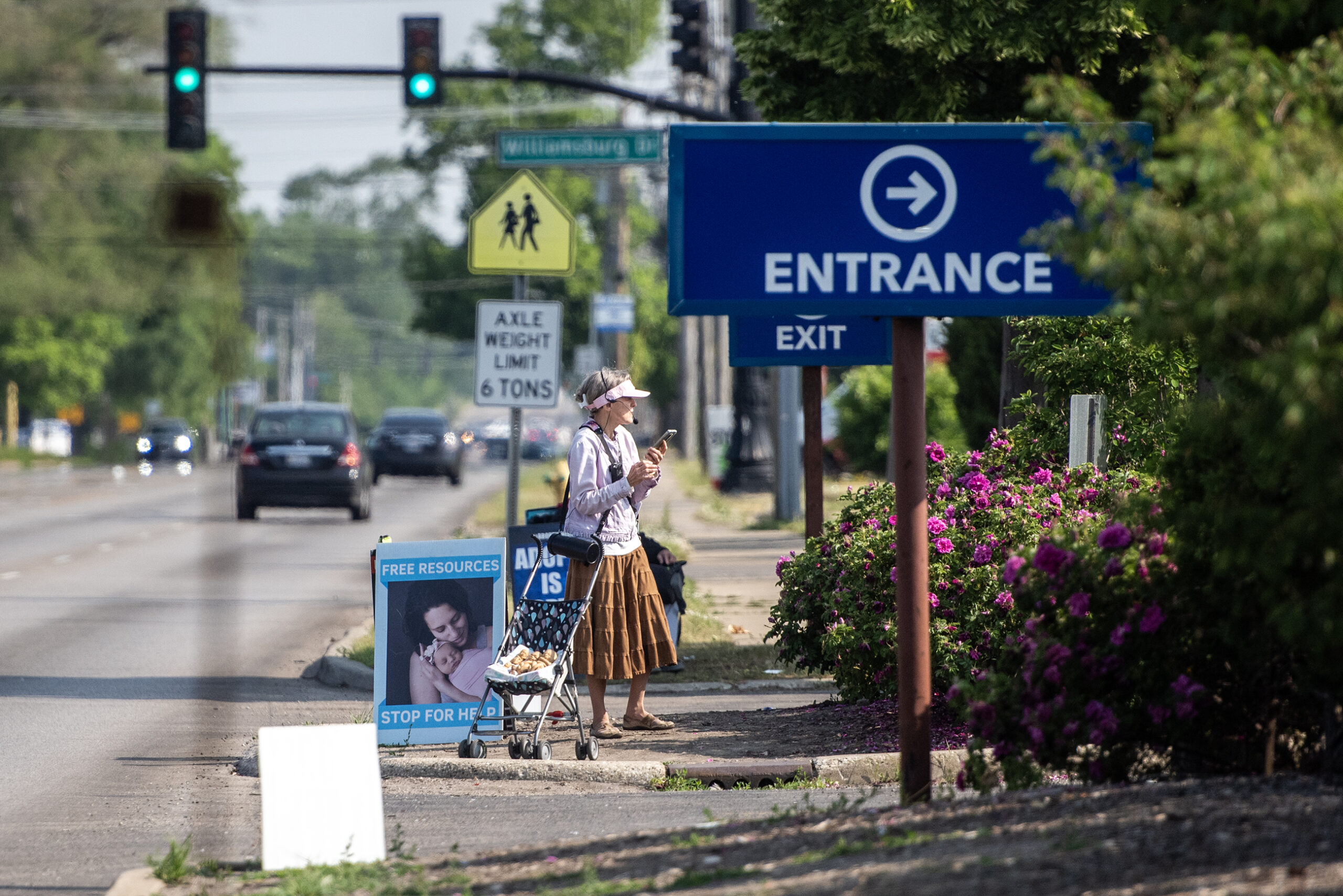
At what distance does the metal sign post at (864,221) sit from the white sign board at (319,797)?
1885 mm

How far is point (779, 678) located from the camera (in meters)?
Answer: 11.4

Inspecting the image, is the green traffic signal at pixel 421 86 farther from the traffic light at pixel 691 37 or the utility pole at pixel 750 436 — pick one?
the utility pole at pixel 750 436

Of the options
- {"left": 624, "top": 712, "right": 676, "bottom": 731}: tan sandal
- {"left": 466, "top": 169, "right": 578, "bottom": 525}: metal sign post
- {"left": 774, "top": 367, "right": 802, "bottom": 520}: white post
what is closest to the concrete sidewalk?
{"left": 774, "top": 367, "right": 802, "bottom": 520}: white post

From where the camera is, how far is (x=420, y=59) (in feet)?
59.8

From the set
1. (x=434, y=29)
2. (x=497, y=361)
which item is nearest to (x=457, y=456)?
(x=434, y=29)

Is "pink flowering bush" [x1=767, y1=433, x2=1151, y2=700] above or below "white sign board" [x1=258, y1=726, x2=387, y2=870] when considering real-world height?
above

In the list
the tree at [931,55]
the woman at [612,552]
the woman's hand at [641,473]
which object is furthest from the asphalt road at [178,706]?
the tree at [931,55]

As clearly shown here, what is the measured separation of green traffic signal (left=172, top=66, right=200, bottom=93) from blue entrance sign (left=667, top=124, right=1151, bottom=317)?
1372cm

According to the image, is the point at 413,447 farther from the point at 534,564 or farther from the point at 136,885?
the point at 136,885

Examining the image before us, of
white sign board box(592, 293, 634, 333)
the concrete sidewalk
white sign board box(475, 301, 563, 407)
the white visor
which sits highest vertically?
white sign board box(592, 293, 634, 333)

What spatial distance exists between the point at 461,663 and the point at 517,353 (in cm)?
391

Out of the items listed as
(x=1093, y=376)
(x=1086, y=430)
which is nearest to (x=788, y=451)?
(x=1093, y=376)

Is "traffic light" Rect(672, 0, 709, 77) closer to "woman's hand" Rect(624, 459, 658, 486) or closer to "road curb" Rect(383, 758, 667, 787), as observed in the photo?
"woman's hand" Rect(624, 459, 658, 486)

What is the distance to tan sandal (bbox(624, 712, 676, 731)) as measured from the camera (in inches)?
355
